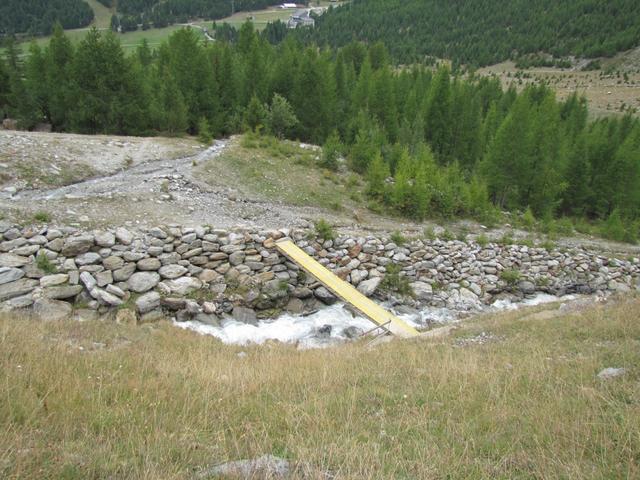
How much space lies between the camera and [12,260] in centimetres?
1059

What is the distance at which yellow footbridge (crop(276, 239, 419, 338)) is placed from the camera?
11.1 metres

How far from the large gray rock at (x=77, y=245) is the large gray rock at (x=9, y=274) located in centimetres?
117

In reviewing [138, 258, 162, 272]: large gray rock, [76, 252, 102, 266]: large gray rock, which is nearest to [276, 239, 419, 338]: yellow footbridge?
[138, 258, 162, 272]: large gray rock

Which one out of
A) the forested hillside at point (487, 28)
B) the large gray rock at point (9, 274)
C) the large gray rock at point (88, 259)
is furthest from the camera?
the forested hillside at point (487, 28)

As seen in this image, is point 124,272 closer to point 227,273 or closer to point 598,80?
point 227,273

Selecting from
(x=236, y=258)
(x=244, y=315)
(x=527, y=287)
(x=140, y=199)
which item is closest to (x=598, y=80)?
(x=527, y=287)

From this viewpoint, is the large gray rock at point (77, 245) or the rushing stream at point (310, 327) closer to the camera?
the rushing stream at point (310, 327)

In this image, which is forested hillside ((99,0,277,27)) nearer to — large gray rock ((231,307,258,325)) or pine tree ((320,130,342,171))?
pine tree ((320,130,342,171))

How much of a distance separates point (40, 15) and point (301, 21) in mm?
92964

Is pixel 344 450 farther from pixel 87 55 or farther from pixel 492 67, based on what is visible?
pixel 492 67

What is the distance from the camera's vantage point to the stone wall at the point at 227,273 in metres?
10.6

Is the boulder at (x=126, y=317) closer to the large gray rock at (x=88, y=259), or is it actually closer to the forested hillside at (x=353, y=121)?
the large gray rock at (x=88, y=259)

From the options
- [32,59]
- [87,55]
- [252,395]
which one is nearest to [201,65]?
[87,55]

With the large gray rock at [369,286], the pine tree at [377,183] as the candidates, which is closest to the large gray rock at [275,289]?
the large gray rock at [369,286]
